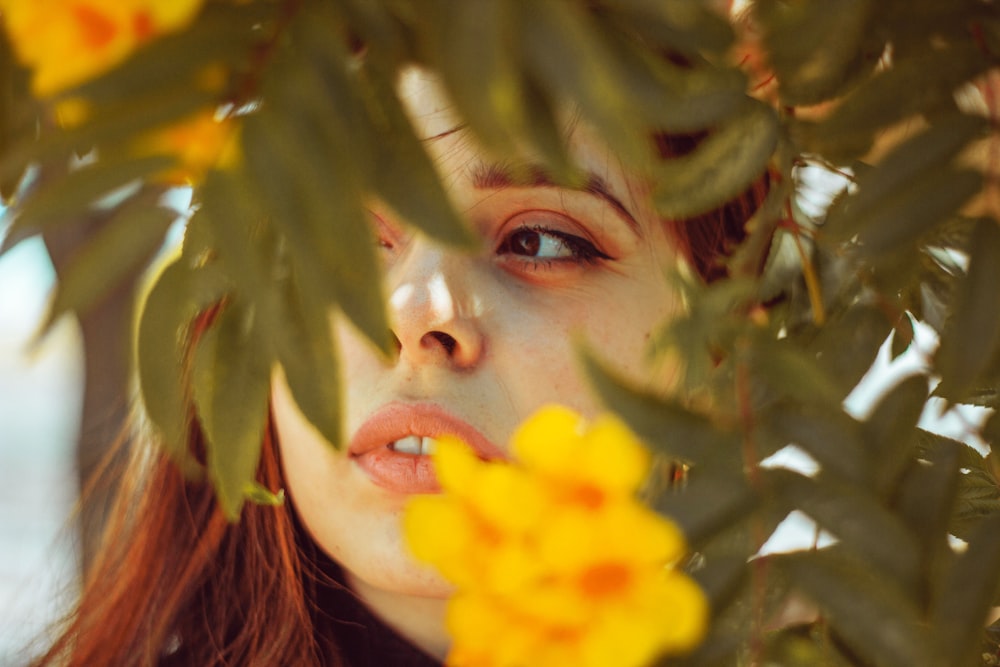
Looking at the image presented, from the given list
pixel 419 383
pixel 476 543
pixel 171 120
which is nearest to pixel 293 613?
pixel 419 383

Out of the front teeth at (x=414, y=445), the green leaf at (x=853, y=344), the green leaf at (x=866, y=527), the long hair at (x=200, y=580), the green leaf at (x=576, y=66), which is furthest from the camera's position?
the long hair at (x=200, y=580)

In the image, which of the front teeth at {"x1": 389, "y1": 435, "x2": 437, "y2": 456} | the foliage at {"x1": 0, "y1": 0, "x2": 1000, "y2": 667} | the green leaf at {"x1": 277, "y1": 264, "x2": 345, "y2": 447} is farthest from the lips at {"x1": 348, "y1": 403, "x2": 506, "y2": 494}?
the green leaf at {"x1": 277, "y1": 264, "x2": 345, "y2": 447}

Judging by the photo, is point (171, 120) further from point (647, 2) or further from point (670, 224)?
point (670, 224)

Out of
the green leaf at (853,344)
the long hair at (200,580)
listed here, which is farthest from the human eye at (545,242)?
the green leaf at (853,344)

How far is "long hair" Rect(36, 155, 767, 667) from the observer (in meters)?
1.29

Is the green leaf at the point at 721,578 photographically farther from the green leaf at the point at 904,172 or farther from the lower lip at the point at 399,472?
the lower lip at the point at 399,472

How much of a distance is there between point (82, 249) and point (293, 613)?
0.95 m

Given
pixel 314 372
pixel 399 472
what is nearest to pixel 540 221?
pixel 399 472

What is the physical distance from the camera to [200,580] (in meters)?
1.46

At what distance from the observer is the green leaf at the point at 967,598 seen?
46cm

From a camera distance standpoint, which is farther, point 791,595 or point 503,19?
point 791,595

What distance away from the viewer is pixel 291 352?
39cm

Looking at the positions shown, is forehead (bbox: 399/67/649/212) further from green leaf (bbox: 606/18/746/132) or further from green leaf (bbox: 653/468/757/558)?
green leaf (bbox: 653/468/757/558)

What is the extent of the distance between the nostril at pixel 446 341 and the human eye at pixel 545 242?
130 mm
